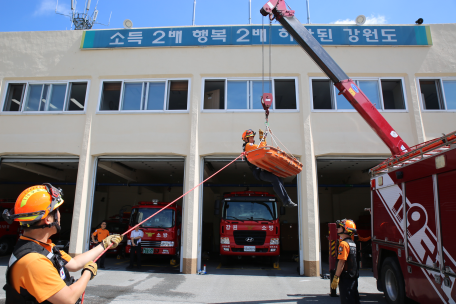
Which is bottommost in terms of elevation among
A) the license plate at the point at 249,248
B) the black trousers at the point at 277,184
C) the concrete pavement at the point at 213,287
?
the concrete pavement at the point at 213,287

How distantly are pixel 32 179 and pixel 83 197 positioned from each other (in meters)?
11.4

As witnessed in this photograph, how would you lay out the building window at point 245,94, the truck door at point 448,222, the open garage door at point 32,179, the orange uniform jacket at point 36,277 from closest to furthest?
the orange uniform jacket at point 36,277
the truck door at point 448,222
the building window at point 245,94
the open garage door at point 32,179

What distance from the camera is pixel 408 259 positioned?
4.99 m

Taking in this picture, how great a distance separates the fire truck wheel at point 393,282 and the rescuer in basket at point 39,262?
17.6 ft

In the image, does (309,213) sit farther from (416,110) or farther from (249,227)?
(416,110)

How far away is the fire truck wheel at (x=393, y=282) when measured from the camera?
520 centimetres

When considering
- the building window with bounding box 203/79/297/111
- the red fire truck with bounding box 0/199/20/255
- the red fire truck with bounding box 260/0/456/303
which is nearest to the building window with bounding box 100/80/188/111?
the building window with bounding box 203/79/297/111

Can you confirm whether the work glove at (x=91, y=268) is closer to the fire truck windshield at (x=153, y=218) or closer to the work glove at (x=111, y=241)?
the work glove at (x=111, y=241)

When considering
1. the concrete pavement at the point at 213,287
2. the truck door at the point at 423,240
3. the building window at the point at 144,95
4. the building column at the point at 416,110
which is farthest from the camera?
the building window at the point at 144,95

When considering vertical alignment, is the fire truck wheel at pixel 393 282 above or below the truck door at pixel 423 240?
below

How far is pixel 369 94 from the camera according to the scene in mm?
10281

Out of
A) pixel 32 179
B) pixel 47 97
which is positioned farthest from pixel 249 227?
pixel 32 179

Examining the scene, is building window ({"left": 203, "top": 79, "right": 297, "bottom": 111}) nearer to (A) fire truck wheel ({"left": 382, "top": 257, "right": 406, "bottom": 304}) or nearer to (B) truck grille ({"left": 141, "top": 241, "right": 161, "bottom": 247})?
(B) truck grille ({"left": 141, "top": 241, "right": 161, "bottom": 247})

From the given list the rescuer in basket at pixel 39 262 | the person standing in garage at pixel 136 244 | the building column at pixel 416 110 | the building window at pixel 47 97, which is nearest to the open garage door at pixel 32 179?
the building window at pixel 47 97
